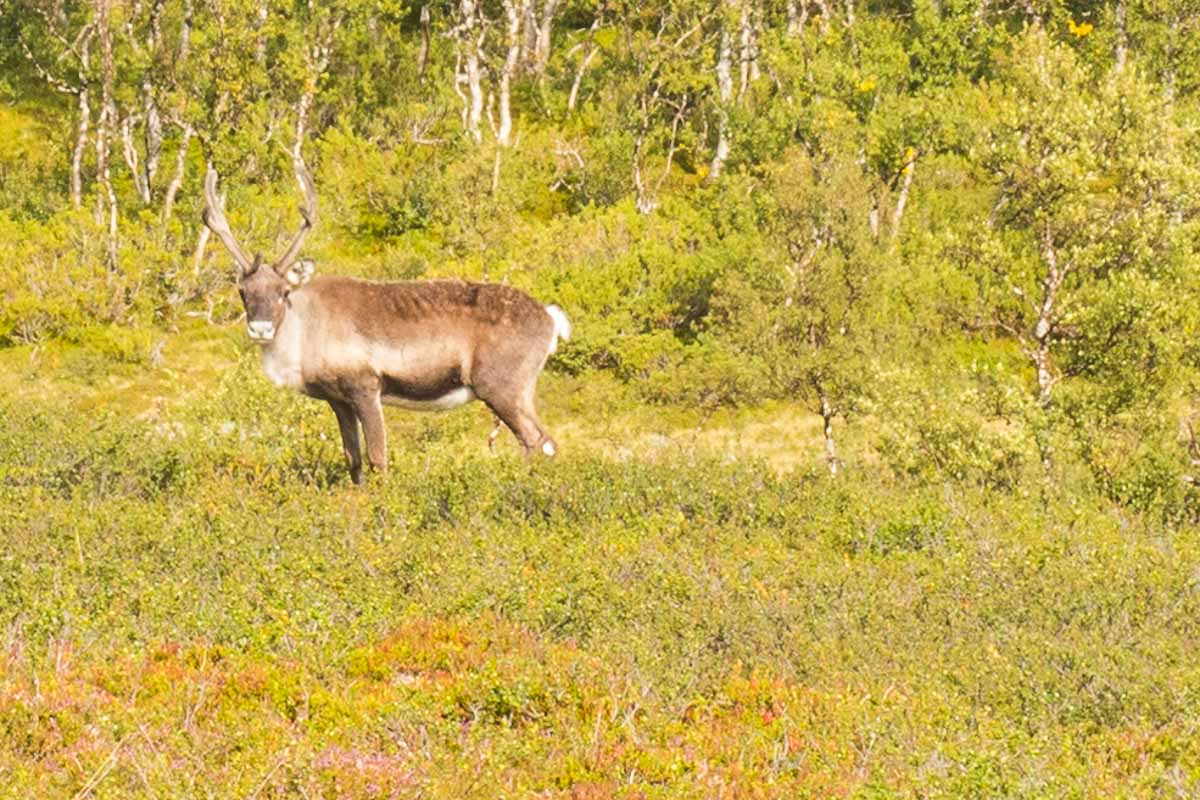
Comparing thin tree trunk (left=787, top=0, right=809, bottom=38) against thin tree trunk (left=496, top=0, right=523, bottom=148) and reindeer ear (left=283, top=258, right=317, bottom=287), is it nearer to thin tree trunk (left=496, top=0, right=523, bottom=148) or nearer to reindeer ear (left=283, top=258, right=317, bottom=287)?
thin tree trunk (left=496, top=0, right=523, bottom=148)

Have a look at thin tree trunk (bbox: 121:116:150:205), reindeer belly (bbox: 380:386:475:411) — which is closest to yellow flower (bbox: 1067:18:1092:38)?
thin tree trunk (bbox: 121:116:150:205)

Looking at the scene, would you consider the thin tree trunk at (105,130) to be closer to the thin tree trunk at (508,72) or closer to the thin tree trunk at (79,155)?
the thin tree trunk at (79,155)

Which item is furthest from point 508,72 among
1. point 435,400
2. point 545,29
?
point 435,400

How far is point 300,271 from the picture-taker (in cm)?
1916

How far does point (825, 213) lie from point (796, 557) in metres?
17.8

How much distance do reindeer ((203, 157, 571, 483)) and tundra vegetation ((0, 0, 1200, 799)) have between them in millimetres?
924

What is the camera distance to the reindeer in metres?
18.7

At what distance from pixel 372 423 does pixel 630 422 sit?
17070mm

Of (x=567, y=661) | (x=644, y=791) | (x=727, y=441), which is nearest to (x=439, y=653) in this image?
(x=567, y=661)

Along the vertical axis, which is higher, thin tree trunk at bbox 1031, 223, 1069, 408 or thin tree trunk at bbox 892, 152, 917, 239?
thin tree trunk at bbox 1031, 223, 1069, 408

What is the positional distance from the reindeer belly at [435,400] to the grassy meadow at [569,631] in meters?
0.71

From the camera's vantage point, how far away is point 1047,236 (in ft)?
92.4

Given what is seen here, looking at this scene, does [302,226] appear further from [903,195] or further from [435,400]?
[903,195]

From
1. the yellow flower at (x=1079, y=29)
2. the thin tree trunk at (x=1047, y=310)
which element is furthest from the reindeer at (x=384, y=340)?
the yellow flower at (x=1079, y=29)
